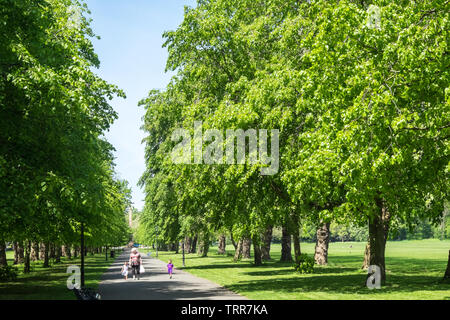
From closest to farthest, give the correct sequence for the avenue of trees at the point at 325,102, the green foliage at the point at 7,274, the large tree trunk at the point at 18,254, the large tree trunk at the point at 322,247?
the avenue of trees at the point at 325,102 → the green foliage at the point at 7,274 → the large tree trunk at the point at 322,247 → the large tree trunk at the point at 18,254

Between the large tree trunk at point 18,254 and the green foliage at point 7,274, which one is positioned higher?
the green foliage at point 7,274

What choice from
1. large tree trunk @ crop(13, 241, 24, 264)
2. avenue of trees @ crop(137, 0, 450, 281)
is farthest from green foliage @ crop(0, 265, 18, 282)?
large tree trunk @ crop(13, 241, 24, 264)

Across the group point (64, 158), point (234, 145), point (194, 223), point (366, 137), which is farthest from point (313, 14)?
point (194, 223)

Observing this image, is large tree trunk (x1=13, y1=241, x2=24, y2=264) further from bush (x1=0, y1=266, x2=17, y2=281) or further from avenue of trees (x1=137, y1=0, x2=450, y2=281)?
avenue of trees (x1=137, y1=0, x2=450, y2=281)

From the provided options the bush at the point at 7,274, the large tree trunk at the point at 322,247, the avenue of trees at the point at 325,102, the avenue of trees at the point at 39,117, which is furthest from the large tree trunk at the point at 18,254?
the avenue of trees at the point at 39,117

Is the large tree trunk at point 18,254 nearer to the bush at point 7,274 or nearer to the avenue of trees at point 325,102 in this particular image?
the bush at point 7,274

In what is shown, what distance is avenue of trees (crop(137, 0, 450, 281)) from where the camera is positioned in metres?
12.2

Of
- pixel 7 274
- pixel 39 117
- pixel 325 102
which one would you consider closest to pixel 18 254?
pixel 7 274

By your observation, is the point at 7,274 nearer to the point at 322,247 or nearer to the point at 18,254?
the point at 322,247

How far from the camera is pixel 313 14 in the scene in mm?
16703

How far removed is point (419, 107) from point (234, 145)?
6.32 metres

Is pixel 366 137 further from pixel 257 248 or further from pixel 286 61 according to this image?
pixel 257 248

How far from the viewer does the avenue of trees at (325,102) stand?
12180 millimetres

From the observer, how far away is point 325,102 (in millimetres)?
14031
